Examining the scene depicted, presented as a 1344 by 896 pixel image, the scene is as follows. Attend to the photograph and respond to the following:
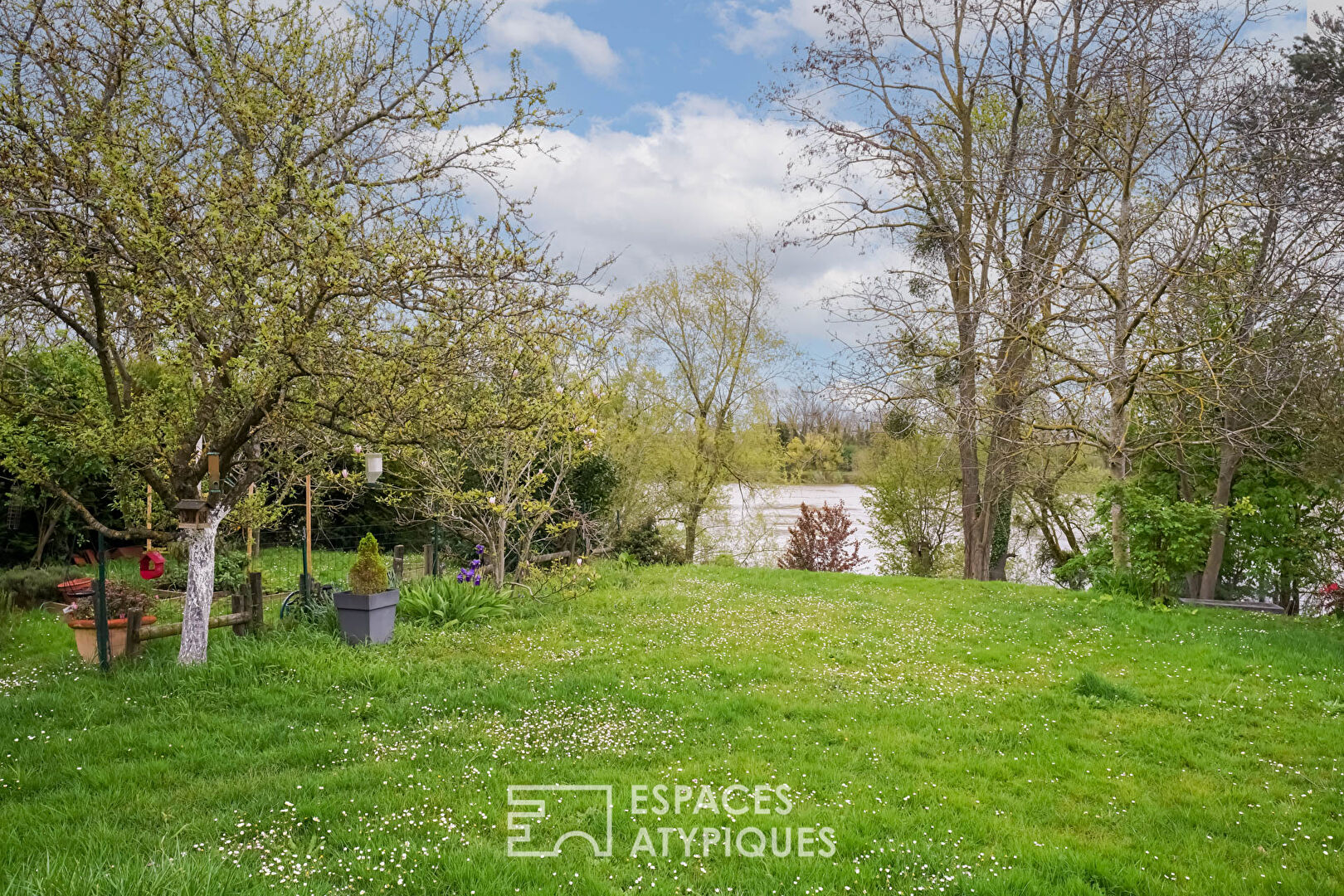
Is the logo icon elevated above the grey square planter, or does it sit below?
below

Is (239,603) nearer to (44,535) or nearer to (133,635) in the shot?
(133,635)

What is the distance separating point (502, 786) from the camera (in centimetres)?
445

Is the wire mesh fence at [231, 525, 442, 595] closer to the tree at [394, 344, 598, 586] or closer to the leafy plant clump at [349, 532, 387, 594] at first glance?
the leafy plant clump at [349, 532, 387, 594]

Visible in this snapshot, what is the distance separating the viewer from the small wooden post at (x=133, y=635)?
22.0ft

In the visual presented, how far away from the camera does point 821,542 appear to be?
68.9 ft

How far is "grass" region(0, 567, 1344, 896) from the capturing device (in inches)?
141

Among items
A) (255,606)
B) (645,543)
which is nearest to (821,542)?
(645,543)

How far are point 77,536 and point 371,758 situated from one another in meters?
10.4

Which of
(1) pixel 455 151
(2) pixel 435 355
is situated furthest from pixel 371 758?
(1) pixel 455 151

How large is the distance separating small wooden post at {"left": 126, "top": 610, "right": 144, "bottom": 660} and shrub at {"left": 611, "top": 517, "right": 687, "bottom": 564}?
9.98 metres

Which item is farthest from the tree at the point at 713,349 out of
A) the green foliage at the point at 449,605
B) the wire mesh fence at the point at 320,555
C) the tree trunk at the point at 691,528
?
the green foliage at the point at 449,605

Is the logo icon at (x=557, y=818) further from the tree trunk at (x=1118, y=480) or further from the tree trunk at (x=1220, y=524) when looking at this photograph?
the tree trunk at (x=1220, y=524)

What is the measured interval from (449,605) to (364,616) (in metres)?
1.32

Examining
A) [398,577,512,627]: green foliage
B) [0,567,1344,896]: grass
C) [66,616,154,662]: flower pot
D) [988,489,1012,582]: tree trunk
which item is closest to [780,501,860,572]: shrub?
[988,489,1012,582]: tree trunk
